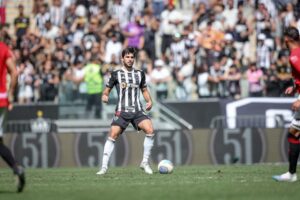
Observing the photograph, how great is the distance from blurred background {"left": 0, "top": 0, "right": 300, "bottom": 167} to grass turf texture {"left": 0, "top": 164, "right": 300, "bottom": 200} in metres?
7.16

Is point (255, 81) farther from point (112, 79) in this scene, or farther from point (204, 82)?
point (112, 79)

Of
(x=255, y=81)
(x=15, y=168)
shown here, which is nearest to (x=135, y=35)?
(x=255, y=81)

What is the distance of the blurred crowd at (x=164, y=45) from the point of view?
24531 mm

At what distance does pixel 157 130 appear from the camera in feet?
76.0

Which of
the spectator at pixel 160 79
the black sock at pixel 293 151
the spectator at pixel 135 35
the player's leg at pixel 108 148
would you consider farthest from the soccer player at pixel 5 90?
the spectator at pixel 135 35

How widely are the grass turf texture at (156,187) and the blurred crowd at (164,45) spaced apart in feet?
28.5

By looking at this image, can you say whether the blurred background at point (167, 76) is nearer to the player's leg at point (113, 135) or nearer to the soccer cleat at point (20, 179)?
the player's leg at point (113, 135)

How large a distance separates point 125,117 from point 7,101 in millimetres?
4389

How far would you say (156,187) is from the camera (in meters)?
12.8

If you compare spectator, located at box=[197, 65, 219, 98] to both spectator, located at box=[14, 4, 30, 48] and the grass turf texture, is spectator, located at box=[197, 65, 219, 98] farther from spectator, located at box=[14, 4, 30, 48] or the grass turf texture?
the grass turf texture

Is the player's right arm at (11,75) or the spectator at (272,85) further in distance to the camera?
the spectator at (272,85)

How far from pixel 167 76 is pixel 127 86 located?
8.36 metres

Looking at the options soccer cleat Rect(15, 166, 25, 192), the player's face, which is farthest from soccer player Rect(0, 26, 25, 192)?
the player's face

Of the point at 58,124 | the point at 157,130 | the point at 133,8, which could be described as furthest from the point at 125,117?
the point at 133,8
